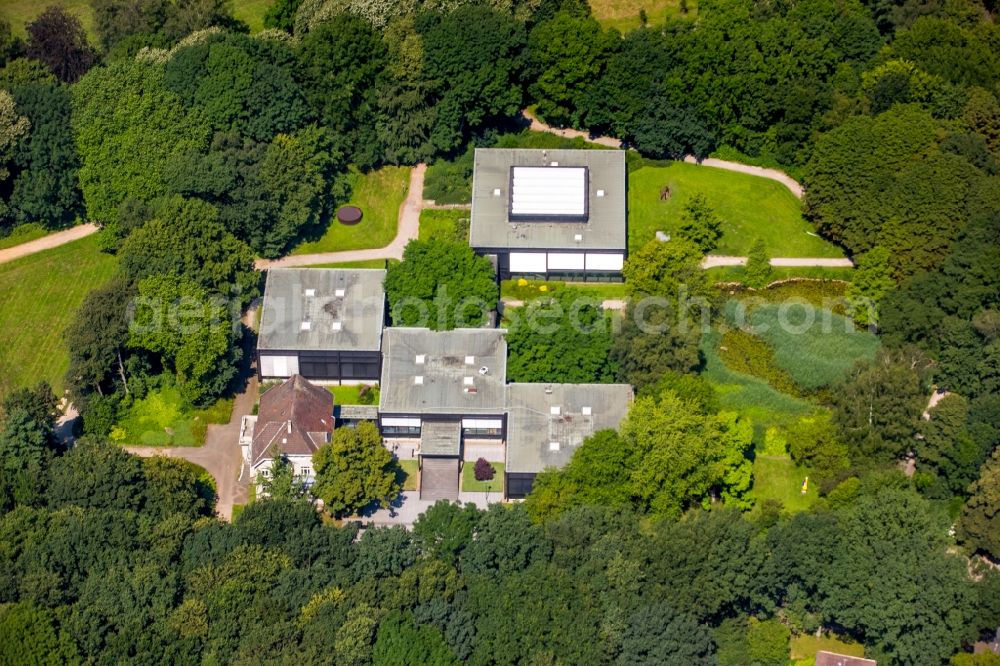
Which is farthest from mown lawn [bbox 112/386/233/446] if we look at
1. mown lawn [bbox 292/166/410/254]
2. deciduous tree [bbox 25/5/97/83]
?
deciduous tree [bbox 25/5/97/83]

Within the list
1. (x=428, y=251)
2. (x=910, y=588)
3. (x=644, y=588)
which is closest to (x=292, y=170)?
(x=428, y=251)

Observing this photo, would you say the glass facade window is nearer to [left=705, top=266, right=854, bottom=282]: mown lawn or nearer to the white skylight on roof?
the white skylight on roof

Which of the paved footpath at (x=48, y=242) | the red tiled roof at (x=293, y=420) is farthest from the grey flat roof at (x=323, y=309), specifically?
the paved footpath at (x=48, y=242)

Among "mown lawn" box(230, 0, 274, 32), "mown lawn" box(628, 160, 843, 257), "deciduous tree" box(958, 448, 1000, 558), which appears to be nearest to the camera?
"deciduous tree" box(958, 448, 1000, 558)

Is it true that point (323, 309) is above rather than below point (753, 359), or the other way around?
above

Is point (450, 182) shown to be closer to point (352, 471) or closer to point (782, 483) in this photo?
point (352, 471)

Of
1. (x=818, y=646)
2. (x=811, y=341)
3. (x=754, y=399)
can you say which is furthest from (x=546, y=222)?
(x=818, y=646)

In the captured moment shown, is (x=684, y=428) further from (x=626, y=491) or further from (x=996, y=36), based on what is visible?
(x=996, y=36)
